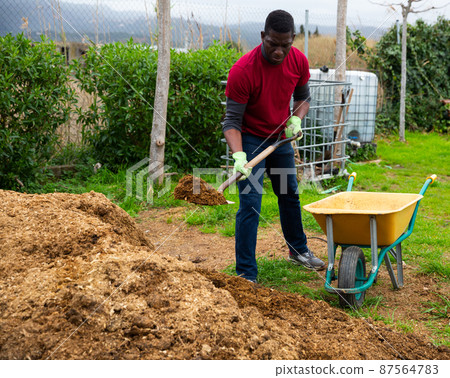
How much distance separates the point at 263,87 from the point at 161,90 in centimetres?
253

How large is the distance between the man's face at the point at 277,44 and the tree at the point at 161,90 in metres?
2.49

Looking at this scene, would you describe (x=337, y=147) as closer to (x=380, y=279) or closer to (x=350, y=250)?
(x=380, y=279)

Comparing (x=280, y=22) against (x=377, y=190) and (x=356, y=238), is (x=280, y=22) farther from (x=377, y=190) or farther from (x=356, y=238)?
(x=377, y=190)

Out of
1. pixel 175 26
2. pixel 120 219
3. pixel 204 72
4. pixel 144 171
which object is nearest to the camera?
pixel 120 219

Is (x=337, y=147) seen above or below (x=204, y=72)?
below

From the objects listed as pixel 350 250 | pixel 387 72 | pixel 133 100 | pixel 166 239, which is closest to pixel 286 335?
pixel 350 250

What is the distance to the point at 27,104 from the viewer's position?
516 cm

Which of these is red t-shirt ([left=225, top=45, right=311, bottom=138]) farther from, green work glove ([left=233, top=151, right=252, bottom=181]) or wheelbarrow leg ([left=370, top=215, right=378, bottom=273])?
wheelbarrow leg ([left=370, top=215, right=378, bottom=273])

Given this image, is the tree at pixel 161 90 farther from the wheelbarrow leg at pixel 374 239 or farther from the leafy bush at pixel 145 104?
the wheelbarrow leg at pixel 374 239

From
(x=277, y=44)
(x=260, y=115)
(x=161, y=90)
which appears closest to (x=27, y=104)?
(x=161, y=90)

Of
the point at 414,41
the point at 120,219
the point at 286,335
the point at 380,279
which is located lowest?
the point at 380,279

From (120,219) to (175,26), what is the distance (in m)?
4.90

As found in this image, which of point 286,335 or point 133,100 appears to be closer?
point 286,335

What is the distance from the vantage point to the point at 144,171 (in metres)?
5.88
